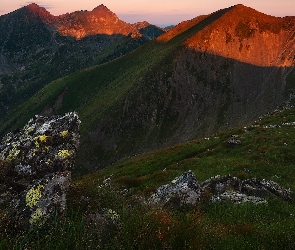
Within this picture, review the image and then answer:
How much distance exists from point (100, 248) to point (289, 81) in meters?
174

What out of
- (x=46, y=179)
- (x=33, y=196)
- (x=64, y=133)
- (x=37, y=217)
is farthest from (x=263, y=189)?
(x=37, y=217)

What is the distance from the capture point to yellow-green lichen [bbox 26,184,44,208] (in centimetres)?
890

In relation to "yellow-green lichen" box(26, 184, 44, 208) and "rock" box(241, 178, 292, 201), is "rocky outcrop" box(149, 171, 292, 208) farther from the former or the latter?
"yellow-green lichen" box(26, 184, 44, 208)

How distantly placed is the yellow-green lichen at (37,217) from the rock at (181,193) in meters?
7.00

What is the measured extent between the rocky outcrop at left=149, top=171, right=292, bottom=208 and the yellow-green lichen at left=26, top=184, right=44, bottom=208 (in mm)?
4851

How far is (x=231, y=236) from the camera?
963 cm

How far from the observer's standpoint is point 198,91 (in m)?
167

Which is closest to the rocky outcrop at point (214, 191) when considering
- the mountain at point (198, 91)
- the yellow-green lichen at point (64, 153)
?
the yellow-green lichen at point (64, 153)

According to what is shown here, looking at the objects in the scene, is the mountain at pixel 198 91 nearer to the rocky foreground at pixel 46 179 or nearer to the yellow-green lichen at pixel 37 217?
the rocky foreground at pixel 46 179

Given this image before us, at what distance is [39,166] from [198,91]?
527ft

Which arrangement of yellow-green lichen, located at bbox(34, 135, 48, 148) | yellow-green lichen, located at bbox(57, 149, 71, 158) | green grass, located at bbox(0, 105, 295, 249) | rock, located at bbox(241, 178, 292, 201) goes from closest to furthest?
1. green grass, located at bbox(0, 105, 295, 249)
2. yellow-green lichen, located at bbox(57, 149, 71, 158)
3. yellow-green lichen, located at bbox(34, 135, 48, 148)
4. rock, located at bbox(241, 178, 292, 201)

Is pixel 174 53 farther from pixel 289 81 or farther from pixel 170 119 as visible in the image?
pixel 289 81

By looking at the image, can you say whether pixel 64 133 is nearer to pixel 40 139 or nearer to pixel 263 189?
pixel 40 139

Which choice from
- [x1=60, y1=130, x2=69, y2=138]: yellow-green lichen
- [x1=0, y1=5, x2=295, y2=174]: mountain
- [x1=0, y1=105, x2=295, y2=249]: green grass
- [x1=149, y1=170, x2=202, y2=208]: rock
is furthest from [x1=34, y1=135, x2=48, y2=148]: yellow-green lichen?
[x1=0, y1=5, x2=295, y2=174]: mountain
